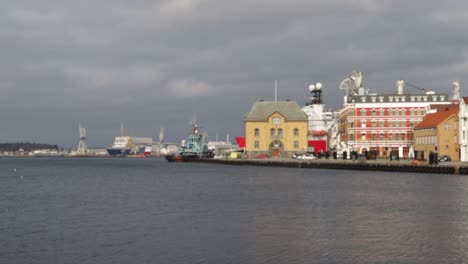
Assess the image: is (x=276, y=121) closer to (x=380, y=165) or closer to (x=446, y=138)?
(x=446, y=138)

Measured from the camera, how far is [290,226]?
112ft

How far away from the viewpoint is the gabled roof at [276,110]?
15075cm

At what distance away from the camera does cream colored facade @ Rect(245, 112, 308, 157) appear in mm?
149625

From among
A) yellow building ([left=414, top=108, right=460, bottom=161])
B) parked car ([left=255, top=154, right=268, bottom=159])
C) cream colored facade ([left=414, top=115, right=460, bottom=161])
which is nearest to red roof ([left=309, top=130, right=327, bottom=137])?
parked car ([left=255, top=154, right=268, bottom=159])

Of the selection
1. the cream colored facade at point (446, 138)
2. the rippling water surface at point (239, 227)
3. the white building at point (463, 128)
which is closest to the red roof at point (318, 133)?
the cream colored facade at point (446, 138)

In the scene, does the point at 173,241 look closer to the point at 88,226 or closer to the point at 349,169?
the point at 88,226

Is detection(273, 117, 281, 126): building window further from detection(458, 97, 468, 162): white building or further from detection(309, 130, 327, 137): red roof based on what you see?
detection(458, 97, 468, 162): white building

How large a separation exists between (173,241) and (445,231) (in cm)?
1511

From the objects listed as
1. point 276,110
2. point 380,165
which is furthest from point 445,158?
point 276,110

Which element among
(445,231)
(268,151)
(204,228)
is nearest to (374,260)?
(445,231)

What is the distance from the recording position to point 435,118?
117000 millimetres

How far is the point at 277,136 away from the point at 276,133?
2.86 ft

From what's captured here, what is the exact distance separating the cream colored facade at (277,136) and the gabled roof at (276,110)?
1118mm

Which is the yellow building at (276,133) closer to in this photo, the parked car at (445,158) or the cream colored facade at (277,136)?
the cream colored facade at (277,136)
